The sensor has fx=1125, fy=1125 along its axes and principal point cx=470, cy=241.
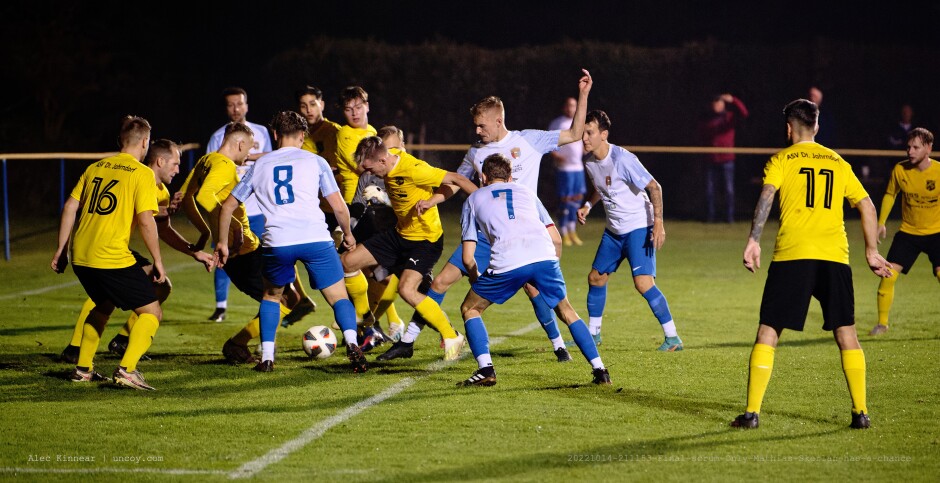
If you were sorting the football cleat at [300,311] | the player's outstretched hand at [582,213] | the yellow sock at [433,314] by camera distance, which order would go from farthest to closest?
the football cleat at [300,311], the player's outstretched hand at [582,213], the yellow sock at [433,314]

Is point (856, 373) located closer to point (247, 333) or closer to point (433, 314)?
point (433, 314)

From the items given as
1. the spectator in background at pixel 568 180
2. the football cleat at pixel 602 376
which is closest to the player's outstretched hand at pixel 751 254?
the football cleat at pixel 602 376

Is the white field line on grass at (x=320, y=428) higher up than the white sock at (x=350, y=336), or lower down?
lower down

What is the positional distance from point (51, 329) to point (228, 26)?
20.2 metres

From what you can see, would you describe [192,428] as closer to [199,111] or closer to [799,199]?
[799,199]

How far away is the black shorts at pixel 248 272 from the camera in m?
8.84

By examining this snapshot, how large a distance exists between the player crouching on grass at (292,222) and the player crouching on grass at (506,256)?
979 mm

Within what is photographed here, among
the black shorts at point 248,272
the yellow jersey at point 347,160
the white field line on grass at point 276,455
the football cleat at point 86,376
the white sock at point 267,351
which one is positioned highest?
the yellow jersey at point 347,160

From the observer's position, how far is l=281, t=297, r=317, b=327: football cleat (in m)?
9.69

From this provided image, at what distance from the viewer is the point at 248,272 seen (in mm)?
8852

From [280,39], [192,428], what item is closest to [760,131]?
[280,39]

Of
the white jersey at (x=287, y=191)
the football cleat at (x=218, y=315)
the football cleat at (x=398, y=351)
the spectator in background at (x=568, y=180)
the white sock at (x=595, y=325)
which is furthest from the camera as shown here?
the spectator in background at (x=568, y=180)

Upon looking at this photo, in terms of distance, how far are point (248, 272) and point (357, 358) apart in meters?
1.39

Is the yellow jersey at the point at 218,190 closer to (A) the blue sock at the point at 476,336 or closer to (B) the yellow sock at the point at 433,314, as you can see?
(B) the yellow sock at the point at 433,314
